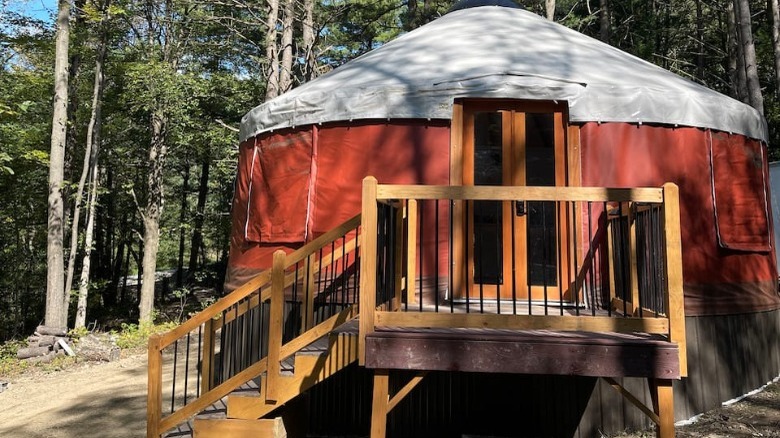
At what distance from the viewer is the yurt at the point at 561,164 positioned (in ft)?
14.5

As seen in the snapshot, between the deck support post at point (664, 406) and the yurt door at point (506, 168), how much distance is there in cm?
165

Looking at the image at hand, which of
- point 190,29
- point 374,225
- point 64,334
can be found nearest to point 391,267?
point 374,225

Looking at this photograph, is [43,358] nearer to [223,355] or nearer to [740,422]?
[223,355]

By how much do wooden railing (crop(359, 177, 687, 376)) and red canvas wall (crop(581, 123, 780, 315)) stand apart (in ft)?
1.67

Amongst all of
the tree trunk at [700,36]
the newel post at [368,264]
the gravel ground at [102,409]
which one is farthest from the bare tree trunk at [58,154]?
the tree trunk at [700,36]

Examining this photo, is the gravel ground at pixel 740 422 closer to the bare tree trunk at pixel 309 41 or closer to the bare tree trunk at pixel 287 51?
the bare tree trunk at pixel 309 41

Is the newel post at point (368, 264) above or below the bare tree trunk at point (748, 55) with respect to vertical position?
below

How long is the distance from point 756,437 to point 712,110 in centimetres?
275

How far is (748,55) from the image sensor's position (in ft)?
28.7

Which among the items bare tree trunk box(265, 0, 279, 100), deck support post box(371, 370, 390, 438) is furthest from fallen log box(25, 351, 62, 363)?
deck support post box(371, 370, 390, 438)

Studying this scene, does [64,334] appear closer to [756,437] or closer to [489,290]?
[489,290]

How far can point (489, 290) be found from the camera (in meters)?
4.50

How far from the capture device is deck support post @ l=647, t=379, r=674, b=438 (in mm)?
2822

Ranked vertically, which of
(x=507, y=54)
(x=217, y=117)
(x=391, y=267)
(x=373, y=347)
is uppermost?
(x=217, y=117)
